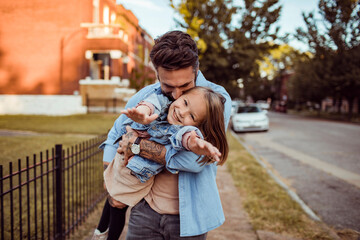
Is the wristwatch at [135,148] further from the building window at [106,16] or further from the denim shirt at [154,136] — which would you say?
the building window at [106,16]

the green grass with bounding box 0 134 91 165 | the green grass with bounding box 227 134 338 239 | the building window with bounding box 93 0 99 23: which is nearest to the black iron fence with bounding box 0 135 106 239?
the green grass with bounding box 0 134 91 165

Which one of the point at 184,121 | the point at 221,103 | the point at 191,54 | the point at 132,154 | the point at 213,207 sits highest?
the point at 191,54

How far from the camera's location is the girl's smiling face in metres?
1.60

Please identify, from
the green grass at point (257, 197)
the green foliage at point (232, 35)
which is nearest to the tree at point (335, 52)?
the green foliage at point (232, 35)

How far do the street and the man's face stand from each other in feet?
12.9

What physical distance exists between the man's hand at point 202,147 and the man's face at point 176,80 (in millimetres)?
338

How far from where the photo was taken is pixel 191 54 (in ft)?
5.12

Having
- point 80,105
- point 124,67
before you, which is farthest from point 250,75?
Result: point 80,105

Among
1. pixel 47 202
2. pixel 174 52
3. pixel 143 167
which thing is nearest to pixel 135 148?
pixel 143 167

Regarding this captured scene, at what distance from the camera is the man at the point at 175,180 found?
5.08 ft

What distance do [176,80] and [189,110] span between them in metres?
0.19

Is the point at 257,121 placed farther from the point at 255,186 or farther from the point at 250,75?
the point at 255,186

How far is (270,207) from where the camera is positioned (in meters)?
4.77

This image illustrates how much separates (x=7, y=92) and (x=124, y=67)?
8622mm
